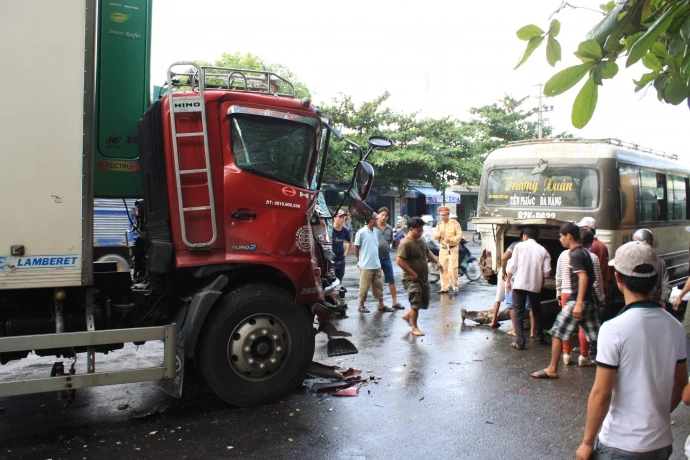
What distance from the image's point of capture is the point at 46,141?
13.4 ft

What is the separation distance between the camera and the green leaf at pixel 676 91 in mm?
2076

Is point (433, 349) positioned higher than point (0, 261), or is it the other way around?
point (0, 261)

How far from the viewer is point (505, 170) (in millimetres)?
10438

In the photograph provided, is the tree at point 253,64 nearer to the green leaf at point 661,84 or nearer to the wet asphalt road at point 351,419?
the wet asphalt road at point 351,419

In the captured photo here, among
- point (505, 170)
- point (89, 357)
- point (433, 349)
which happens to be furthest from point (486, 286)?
point (89, 357)

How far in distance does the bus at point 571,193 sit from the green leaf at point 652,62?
6138 mm

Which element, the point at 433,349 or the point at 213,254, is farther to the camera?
the point at 433,349

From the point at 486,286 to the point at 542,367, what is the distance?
6767 millimetres

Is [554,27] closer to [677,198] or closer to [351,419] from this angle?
[351,419]

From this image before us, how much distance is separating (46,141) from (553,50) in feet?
11.8

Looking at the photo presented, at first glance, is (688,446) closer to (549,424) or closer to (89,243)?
(549,424)

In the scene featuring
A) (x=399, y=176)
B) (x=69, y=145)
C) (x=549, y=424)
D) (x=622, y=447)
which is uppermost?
(x=399, y=176)

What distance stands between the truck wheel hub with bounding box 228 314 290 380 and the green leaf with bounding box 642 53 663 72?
3650mm

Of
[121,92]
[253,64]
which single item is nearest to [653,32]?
[121,92]
